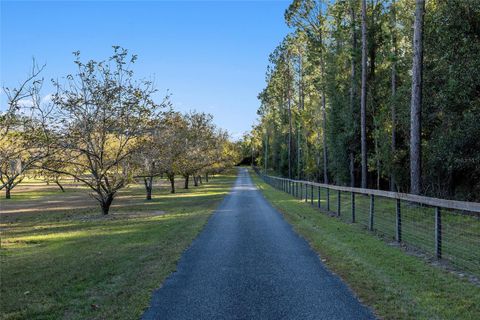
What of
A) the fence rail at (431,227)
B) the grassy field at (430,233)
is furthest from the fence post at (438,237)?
the grassy field at (430,233)

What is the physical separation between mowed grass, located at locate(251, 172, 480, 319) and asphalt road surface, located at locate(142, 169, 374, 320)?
27 cm

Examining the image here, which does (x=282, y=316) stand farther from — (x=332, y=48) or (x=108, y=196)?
(x=332, y=48)

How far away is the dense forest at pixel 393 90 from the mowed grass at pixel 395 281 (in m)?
8.18

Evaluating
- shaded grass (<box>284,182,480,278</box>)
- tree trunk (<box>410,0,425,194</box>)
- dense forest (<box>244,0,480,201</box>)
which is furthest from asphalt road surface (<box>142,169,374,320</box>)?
dense forest (<box>244,0,480,201</box>)

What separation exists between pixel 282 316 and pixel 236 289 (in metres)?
1.24

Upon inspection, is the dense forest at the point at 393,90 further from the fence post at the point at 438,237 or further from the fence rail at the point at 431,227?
the fence post at the point at 438,237

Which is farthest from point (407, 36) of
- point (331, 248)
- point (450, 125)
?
point (331, 248)

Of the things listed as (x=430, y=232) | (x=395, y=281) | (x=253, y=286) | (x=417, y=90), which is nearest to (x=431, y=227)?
(x=430, y=232)

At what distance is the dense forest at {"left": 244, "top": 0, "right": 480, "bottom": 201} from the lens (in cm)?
1605

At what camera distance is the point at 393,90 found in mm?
27016

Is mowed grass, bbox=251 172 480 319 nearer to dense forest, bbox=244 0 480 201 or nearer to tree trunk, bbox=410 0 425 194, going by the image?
tree trunk, bbox=410 0 425 194

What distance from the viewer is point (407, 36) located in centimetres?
2792

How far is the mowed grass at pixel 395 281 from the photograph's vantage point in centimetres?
514

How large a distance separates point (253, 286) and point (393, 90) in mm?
23490
